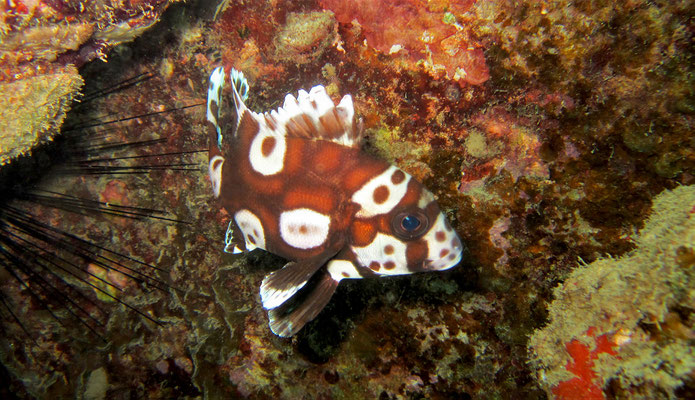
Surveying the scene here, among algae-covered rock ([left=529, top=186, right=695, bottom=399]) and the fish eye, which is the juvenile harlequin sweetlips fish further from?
algae-covered rock ([left=529, top=186, right=695, bottom=399])

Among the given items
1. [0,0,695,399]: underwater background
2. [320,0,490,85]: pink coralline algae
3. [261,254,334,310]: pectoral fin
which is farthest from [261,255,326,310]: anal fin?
Answer: [320,0,490,85]: pink coralline algae

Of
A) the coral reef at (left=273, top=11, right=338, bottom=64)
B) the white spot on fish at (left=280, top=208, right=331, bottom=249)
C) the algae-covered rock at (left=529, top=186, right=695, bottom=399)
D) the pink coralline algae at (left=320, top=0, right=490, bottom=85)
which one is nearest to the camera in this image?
the algae-covered rock at (left=529, top=186, right=695, bottom=399)

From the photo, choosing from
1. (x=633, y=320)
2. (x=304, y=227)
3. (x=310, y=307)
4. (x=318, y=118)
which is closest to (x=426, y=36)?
(x=318, y=118)

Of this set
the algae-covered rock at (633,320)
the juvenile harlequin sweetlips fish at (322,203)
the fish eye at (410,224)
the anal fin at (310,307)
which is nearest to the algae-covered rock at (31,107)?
the juvenile harlequin sweetlips fish at (322,203)

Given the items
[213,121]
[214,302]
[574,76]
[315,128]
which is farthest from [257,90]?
[574,76]

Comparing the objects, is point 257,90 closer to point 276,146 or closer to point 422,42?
point 276,146

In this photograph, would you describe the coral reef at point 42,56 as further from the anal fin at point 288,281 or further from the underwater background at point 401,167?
the anal fin at point 288,281
